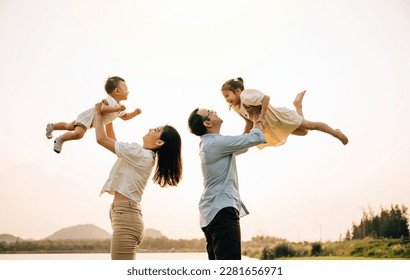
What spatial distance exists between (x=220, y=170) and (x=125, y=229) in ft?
2.03

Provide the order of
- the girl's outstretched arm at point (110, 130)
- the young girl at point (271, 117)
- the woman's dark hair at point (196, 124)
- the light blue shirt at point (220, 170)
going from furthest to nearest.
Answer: the girl's outstretched arm at point (110, 130), the young girl at point (271, 117), the woman's dark hair at point (196, 124), the light blue shirt at point (220, 170)

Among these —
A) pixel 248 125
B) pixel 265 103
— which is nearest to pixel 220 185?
pixel 265 103

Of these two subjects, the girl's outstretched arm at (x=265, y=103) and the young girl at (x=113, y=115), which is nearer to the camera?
the girl's outstretched arm at (x=265, y=103)

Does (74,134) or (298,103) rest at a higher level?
(298,103)

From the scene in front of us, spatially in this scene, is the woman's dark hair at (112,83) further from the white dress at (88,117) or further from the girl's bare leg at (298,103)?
the girl's bare leg at (298,103)

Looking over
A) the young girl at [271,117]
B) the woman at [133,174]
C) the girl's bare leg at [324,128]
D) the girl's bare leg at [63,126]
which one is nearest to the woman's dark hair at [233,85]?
the young girl at [271,117]

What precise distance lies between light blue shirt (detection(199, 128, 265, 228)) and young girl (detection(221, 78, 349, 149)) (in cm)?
77

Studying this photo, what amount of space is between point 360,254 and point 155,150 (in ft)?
16.6

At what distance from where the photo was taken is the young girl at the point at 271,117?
344 cm

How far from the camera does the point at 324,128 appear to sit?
4.20 meters

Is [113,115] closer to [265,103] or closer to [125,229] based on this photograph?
[265,103]

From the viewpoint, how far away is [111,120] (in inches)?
157

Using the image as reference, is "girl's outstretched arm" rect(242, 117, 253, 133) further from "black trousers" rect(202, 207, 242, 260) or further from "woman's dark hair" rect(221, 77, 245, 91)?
"black trousers" rect(202, 207, 242, 260)

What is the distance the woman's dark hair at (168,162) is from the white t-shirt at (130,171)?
0.34 ft
